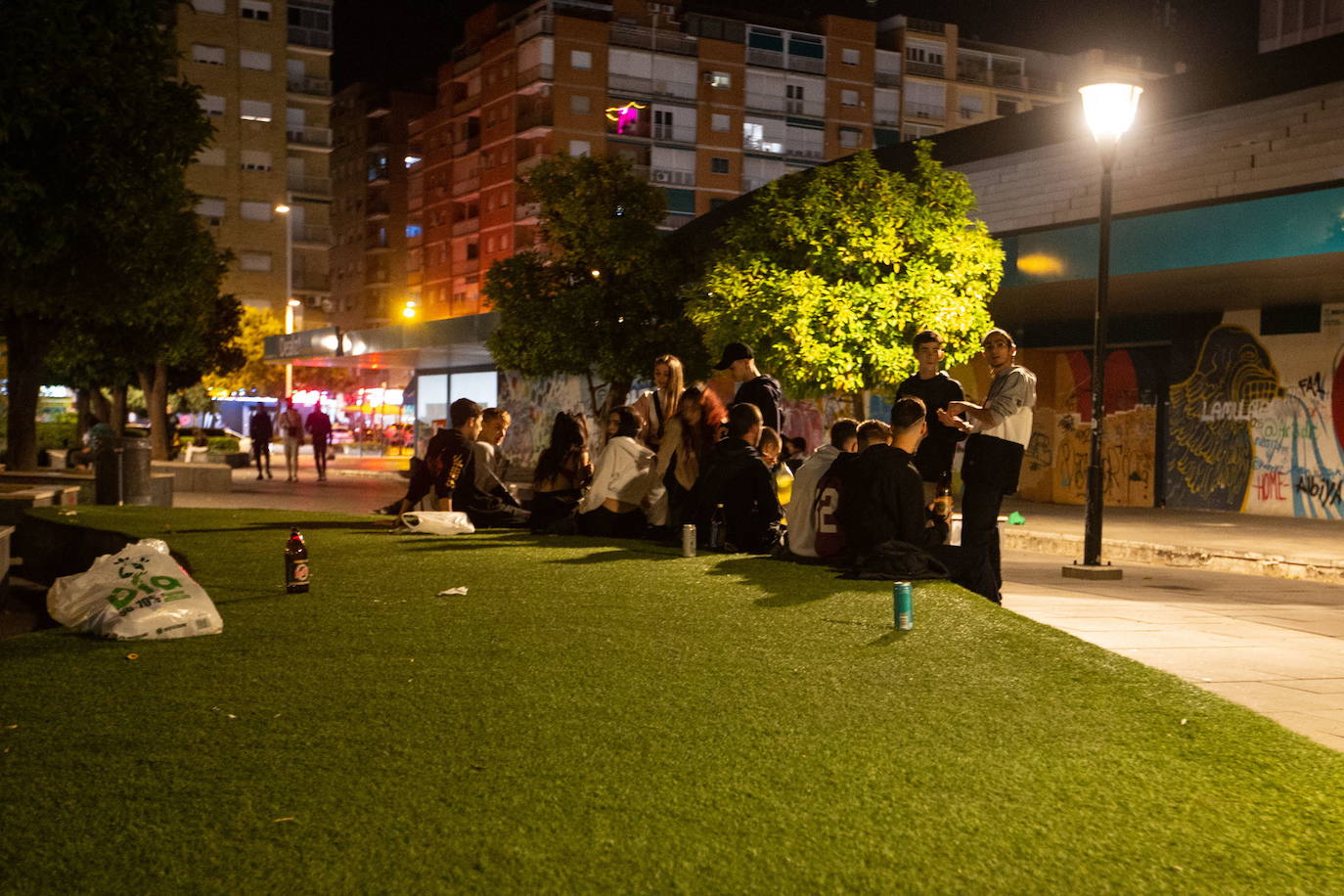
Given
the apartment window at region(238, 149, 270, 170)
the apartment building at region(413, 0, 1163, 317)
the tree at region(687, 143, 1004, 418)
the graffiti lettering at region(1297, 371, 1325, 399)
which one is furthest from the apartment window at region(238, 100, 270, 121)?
the graffiti lettering at region(1297, 371, 1325, 399)

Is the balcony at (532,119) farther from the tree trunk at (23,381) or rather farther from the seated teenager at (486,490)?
the seated teenager at (486,490)

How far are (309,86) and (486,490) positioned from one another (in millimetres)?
78997

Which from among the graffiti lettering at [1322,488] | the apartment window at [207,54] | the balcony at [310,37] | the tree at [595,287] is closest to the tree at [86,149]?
the tree at [595,287]

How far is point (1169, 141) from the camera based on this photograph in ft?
62.2

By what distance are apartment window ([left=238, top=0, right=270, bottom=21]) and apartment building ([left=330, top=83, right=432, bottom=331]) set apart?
755 inches

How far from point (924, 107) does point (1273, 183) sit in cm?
7786

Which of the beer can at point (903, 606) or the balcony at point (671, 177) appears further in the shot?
the balcony at point (671, 177)

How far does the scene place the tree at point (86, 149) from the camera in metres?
14.5

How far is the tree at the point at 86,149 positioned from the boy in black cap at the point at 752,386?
796 centimetres

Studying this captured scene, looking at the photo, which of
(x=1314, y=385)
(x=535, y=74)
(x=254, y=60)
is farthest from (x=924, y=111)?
(x=1314, y=385)

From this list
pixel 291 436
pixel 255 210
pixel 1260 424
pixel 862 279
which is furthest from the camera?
pixel 255 210

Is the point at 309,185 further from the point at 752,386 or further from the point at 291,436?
the point at 752,386

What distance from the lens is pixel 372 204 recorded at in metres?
106

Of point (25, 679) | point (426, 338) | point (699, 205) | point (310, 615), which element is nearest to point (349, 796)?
point (25, 679)
